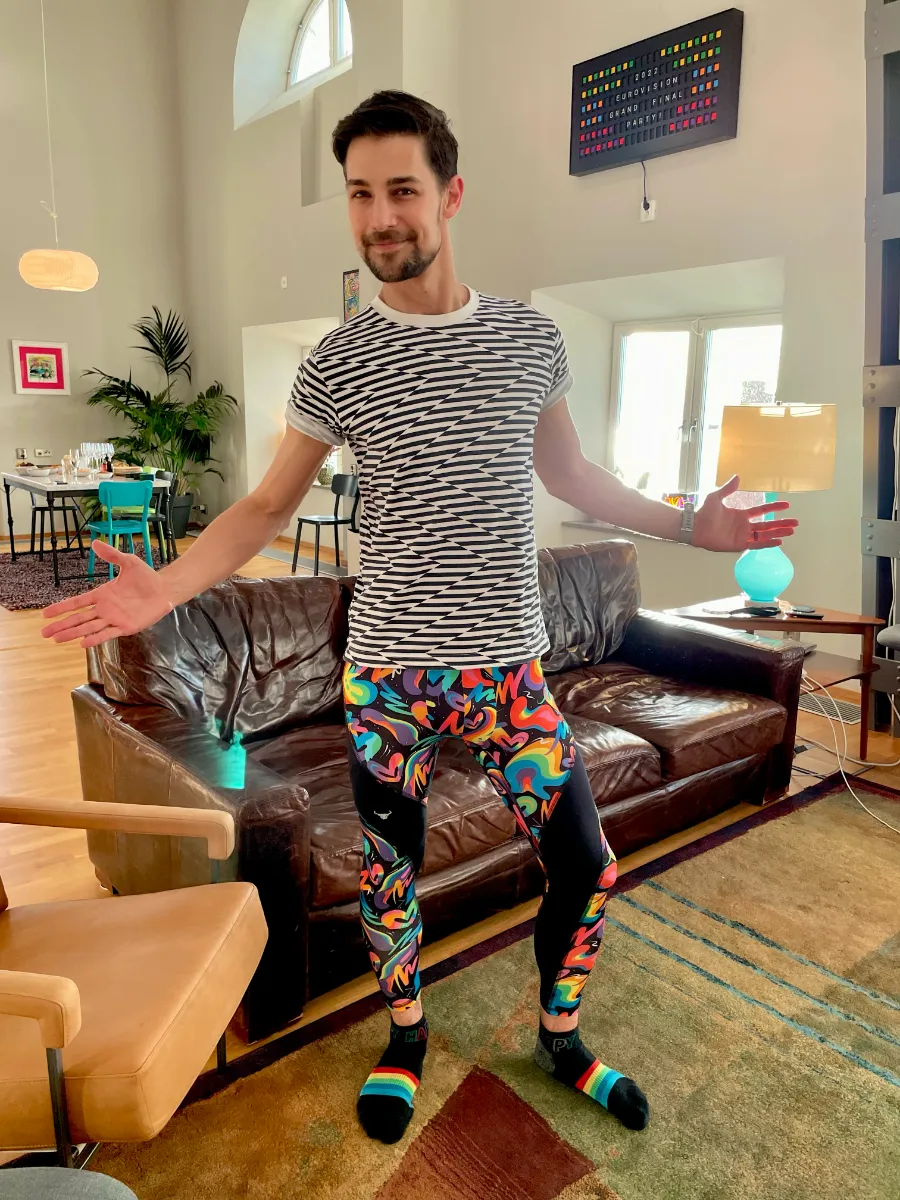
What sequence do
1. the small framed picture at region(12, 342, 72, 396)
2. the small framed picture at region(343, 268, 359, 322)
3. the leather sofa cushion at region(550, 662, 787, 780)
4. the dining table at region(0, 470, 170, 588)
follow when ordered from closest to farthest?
the leather sofa cushion at region(550, 662, 787, 780)
the dining table at region(0, 470, 170, 588)
the small framed picture at region(343, 268, 359, 322)
the small framed picture at region(12, 342, 72, 396)

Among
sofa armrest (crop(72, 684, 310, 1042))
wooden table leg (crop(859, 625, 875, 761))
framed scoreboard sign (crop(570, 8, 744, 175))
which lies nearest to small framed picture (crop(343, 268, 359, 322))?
framed scoreboard sign (crop(570, 8, 744, 175))

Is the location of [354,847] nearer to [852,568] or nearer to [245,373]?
[852,568]

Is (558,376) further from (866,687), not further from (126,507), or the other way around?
(126,507)

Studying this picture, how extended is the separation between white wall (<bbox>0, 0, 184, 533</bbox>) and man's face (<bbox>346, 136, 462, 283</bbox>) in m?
7.98

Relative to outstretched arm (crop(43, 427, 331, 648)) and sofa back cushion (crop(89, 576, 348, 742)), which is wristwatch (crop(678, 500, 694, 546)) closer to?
outstretched arm (crop(43, 427, 331, 648))

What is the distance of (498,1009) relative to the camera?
6.09 ft

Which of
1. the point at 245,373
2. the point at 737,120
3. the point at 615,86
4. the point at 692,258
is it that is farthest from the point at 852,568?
the point at 245,373

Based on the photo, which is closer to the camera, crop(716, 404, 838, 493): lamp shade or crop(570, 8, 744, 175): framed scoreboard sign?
crop(716, 404, 838, 493): lamp shade

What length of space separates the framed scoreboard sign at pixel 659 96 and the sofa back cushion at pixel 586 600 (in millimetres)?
2191

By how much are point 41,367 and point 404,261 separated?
8.09 metres

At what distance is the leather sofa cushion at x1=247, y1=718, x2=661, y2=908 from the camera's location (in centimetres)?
179

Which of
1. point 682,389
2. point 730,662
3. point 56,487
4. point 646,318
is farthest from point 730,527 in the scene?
point 56,487

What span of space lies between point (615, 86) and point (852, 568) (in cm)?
269

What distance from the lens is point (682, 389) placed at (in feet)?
16.8
